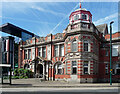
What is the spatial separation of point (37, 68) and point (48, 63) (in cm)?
352

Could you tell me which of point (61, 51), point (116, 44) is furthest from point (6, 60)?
point (116, 44)

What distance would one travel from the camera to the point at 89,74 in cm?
2236

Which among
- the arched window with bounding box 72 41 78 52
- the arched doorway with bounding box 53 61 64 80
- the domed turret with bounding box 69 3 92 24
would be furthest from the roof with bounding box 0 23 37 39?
the arched window with bounding box 72 41 78 52

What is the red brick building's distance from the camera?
22578mm

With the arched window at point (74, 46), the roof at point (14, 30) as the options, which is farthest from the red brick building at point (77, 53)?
the roof at point (14, 30)

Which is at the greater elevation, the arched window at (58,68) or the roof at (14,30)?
the roof at (14,30)

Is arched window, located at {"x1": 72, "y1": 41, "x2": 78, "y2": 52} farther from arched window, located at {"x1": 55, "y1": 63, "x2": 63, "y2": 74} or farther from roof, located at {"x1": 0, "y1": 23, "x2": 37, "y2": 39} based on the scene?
roof, located at {"x1": 0, "y1": 23, "x2": 37, "y2": 39}

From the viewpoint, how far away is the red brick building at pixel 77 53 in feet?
74.1

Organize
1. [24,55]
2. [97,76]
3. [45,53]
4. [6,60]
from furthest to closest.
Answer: [6,60] < [24,55] < [45,53] < [97,76]

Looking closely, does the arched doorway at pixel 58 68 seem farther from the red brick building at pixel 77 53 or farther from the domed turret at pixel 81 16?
the domed turret at pixel 81 16

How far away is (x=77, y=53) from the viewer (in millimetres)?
22578

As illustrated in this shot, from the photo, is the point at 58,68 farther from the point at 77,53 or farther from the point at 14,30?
the point at 14,30

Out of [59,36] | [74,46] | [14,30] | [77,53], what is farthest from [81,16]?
[14,30]

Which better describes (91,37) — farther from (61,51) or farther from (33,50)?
(33,50)
